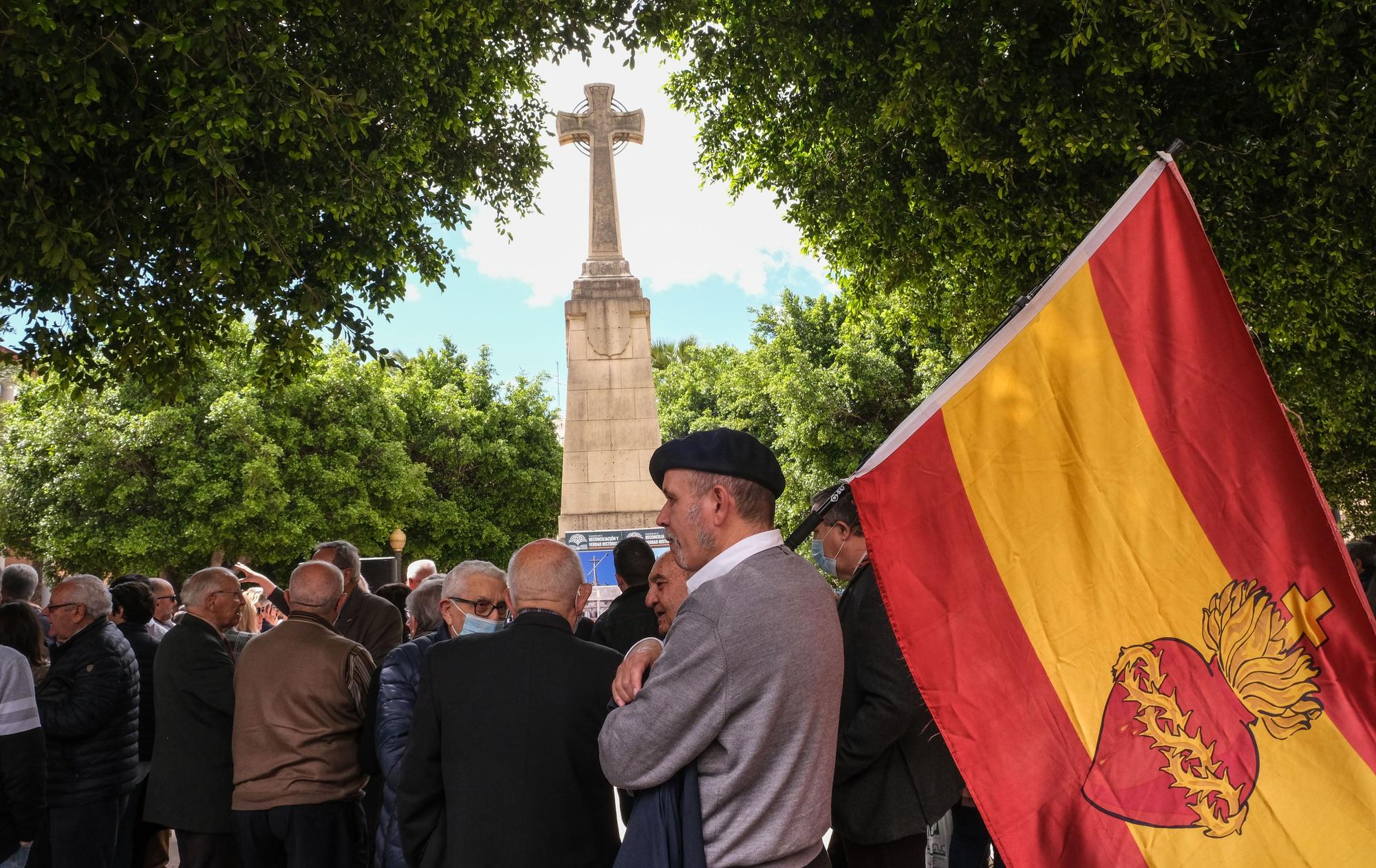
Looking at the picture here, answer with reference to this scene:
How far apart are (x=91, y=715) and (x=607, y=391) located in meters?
11.5

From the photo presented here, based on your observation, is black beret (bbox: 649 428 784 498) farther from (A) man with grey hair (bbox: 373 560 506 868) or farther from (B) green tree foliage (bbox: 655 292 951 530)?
(B) green tree foliage (bbox: 655 292 951 530)

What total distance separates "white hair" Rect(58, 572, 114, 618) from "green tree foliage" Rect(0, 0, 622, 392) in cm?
188

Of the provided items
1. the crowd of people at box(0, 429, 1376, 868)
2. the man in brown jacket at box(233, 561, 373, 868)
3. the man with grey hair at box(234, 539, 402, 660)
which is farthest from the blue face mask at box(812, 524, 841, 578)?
the man with grey hair at box(234, 539, 402, 660)

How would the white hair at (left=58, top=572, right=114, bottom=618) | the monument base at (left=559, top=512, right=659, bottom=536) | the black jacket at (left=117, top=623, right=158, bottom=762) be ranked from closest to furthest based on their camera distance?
the white hair at (left=58, top=572, right=114, bottom=618)
the black jacket at (left=117, top=623, right=158, bottom=762)
the monument base at (left=559, top=512, right=659, bottom=536)

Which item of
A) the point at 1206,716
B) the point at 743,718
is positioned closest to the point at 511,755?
the point at 743,718

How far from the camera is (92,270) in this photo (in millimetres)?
7273

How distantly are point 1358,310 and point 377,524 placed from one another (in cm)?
2591

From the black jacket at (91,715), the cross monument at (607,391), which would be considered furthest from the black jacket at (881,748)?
the cross monument at (607,391)

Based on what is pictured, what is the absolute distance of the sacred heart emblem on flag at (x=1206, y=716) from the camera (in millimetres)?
2531

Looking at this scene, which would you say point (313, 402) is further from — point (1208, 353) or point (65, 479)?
point (1208, 353)

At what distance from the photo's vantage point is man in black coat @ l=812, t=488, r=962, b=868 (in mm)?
3764

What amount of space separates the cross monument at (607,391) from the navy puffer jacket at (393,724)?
11475mm

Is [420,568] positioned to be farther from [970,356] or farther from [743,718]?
[743,718]

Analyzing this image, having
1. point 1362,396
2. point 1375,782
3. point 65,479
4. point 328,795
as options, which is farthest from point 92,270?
point 65,479
